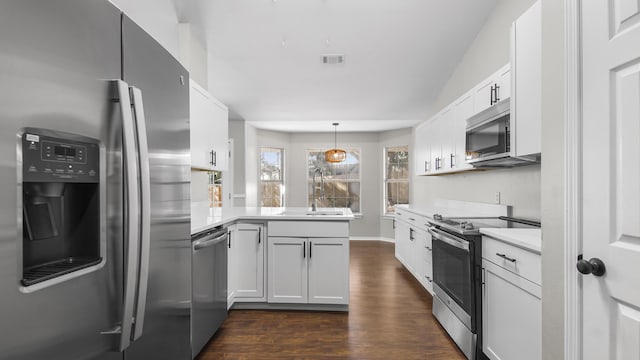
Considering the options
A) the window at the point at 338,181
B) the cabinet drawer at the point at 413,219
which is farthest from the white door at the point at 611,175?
the window at the point at 338,181

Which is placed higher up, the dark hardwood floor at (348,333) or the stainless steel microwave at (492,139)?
the stainless steel microwave at (492,139)

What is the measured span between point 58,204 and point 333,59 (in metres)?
3.75

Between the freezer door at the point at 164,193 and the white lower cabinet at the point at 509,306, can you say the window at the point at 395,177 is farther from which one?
the freezer door at the point at 164,193

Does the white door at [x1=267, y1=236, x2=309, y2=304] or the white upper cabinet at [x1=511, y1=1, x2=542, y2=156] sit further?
the white door at [x1=267, y1=236, x2=309, y2=304]

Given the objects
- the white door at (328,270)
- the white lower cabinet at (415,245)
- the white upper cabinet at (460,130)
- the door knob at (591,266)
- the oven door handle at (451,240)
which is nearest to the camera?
the door knob at (591,266)

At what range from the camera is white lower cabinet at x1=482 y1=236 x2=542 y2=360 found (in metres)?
1.56

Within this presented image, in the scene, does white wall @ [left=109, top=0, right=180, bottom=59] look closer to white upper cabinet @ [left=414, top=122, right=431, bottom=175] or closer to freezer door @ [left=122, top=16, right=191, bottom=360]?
freezer door @ [left=122, top=16, right=191, bottom=360]

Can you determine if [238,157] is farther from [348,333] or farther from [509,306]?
[509,306]

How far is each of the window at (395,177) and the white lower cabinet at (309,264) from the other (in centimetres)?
420

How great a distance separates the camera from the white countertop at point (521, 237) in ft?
5.11

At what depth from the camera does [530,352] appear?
158 centimetres

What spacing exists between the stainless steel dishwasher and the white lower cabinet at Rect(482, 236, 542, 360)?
6.25 ft

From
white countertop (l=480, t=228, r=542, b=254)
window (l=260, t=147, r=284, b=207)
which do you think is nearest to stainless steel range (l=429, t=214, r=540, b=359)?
white countertop (l=480, t=228, r=542, b=254)

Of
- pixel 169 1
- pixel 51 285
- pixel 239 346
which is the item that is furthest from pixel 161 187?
pixel 169 1
